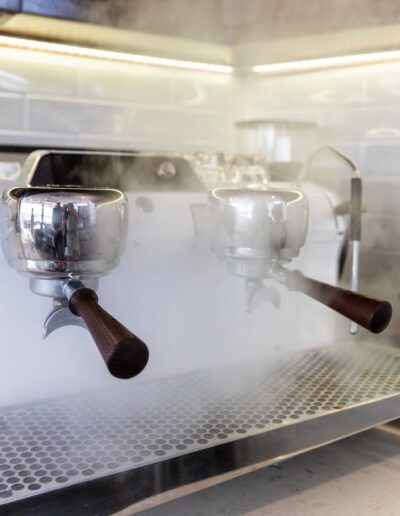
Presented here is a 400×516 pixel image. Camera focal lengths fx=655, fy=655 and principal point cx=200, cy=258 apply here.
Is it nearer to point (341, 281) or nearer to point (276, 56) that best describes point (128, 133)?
point (276, 56)

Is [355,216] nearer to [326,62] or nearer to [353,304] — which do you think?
[353,304]

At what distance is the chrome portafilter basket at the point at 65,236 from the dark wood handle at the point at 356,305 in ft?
0.54

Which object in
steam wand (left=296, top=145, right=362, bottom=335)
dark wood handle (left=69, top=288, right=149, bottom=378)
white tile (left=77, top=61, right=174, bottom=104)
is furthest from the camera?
white tile (left=77, top=61, right=174, bottom=104)

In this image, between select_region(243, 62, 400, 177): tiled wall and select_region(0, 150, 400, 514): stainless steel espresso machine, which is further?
select_region(243, 62, 400, 177): tiled wall

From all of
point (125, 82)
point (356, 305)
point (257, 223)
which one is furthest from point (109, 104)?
point (356, 305)

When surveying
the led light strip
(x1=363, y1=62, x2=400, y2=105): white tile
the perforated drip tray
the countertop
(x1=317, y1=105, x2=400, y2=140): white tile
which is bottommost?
the countertop

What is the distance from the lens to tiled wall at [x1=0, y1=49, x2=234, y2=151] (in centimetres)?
93

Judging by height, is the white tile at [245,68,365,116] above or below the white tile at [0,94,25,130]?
above

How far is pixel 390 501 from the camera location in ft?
1.80

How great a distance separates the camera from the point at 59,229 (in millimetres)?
434

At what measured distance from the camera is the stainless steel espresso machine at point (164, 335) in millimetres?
441

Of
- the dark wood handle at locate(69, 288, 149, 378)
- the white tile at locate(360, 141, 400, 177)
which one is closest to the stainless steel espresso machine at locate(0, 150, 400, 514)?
the dark wood handle at locate(69, 288, 149, 378)

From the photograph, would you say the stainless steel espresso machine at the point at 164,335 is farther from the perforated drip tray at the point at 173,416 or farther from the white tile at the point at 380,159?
the white tile at the point at 380,159

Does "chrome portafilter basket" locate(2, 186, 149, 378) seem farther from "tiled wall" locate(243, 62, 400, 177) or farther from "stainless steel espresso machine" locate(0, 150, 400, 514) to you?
"tiled wall" locate(243, 62, 400, 177)
